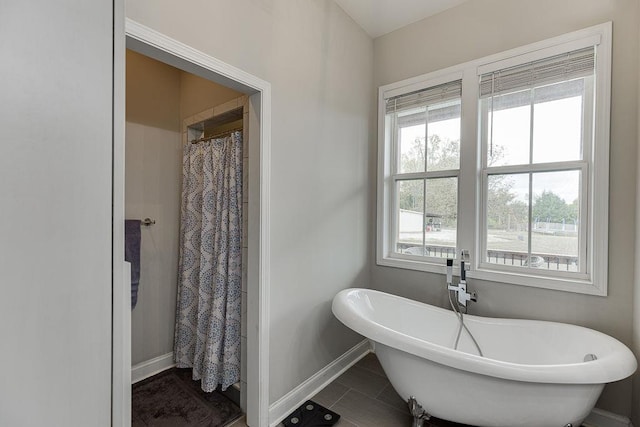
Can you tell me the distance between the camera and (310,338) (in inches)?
80.0

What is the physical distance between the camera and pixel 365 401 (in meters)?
1.94

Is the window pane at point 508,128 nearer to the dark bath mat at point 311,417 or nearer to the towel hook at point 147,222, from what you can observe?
the dark bath mat at point 311,417

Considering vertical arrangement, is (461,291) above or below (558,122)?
below

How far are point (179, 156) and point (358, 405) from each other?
2372 mm

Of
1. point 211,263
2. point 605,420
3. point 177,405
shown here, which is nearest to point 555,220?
point 605,420

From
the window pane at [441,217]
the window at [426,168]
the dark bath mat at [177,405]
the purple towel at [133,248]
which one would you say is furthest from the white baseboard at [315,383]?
the purple towel at [133,248]

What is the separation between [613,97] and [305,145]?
186cm

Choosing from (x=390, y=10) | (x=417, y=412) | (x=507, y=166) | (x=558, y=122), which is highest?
(x=390, y=10)

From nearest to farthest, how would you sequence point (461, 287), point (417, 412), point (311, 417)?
point (417, 412) < point (311, 417) < point (461, 287)

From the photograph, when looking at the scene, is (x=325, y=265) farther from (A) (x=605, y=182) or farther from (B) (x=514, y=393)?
(A) (x=605, y=182)

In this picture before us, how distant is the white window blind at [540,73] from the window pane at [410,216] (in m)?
0.86

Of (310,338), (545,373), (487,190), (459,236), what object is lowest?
(310,338)

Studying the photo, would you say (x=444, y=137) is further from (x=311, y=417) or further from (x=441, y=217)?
(x=311, y=417)

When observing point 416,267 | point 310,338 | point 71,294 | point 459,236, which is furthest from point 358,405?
point 71,294
